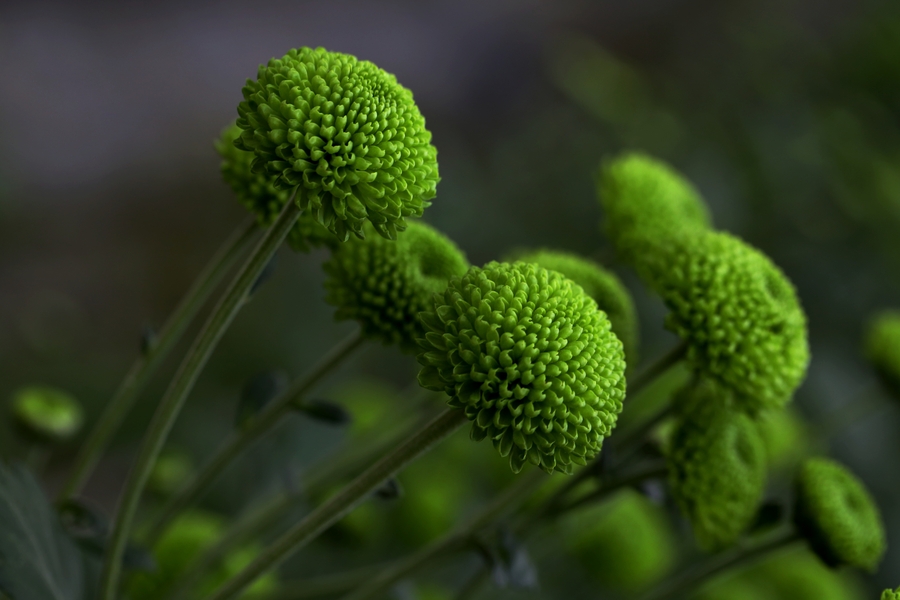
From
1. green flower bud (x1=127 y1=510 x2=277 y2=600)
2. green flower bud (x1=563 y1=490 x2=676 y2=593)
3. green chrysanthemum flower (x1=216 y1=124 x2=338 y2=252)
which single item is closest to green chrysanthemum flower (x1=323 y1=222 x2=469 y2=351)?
green chrysanthemum flower (x1=216 y1=124 x2=338 y2=252)

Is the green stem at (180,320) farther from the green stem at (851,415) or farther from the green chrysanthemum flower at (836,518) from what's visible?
the green stem at (851,415)

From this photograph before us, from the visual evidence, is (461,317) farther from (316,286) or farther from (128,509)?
(316,286)

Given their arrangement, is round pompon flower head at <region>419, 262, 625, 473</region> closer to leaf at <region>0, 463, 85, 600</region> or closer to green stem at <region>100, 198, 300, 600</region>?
green stem at <region>100, 198, 300, 600</region>

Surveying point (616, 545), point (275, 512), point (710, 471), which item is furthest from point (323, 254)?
point (710, 471)

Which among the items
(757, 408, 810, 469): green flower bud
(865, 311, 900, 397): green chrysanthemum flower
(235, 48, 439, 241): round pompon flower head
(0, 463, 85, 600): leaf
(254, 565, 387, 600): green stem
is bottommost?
(254, 565, 387, 600): green stem

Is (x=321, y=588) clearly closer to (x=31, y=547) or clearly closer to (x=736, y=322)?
(x=31, y=547)

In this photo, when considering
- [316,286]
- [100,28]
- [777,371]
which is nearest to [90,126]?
[100,28]

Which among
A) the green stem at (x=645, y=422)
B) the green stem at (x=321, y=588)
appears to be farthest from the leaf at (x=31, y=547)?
the green stem at (x=645, y=422)
